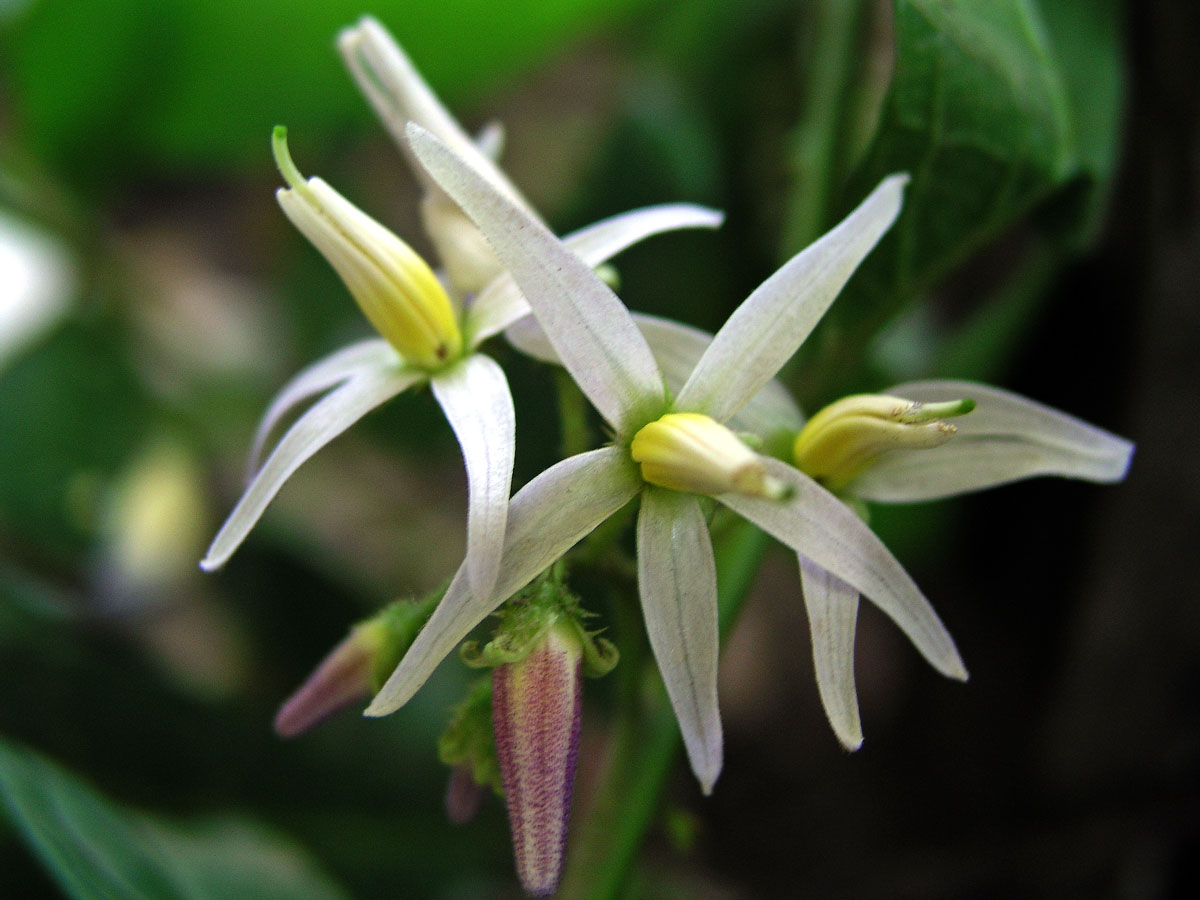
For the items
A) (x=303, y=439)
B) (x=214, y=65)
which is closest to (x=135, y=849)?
(x=303, y=439)

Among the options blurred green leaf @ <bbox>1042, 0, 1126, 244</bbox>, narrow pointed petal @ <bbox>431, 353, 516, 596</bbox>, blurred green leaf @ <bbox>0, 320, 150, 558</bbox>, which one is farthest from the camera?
blurred green leaf @ <bbox>0, 320, 150, 558</bbox>

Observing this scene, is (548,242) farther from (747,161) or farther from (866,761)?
(866,761)

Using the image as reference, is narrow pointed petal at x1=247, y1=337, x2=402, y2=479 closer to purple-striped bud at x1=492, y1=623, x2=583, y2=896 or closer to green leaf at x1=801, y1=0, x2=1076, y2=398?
purple-striped bud at x1=492, y1=623, x2=583, y2=896

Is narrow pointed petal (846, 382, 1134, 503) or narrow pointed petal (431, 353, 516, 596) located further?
narrow pointed petal (846, 382, 1134, 503)

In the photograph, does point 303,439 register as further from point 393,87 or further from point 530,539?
point 393,87

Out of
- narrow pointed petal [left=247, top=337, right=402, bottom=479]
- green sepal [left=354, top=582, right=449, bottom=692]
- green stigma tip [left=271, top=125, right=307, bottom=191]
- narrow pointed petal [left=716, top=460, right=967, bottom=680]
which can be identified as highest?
green stigma tip [left=271, top=125, right=307, bottom=191]

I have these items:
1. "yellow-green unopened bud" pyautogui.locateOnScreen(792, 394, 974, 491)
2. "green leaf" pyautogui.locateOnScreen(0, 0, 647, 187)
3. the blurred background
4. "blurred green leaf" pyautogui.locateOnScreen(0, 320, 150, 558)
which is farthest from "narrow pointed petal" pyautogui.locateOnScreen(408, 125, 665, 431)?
"blurred green leaf" pyautogui.locateOnScreen(0, 320, 150, 558)

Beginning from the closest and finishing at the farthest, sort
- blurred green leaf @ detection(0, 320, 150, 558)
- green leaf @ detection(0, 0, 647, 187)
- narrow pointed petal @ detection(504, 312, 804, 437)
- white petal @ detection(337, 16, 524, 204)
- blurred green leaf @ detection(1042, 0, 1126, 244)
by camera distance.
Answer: narrow pointed petal @ detection(504, 312, 804, 437), white petal @ detection(337, 16, 524, 204), blurred green leaf @ detection(1042, 0, 1126, 244), green leaf @ detection(0, 0, 647, 187), blurred green leaf @ detection(0, 320, 150, 558)

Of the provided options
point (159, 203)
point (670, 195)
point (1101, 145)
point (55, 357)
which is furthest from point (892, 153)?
point (159, 203)
